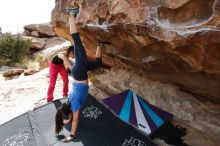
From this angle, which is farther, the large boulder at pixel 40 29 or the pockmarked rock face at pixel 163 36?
the large boulder at pixel 40 29

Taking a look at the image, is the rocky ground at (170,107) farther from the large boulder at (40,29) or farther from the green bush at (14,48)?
the large boulder at (40,29)

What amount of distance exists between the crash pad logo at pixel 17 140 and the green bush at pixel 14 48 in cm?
1352

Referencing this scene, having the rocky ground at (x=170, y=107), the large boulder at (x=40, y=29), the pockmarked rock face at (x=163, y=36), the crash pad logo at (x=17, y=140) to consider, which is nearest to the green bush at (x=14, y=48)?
the large boulder at (x=40, y=29)

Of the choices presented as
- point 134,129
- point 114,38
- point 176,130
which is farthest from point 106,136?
point 114,38

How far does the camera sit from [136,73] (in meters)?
5.77

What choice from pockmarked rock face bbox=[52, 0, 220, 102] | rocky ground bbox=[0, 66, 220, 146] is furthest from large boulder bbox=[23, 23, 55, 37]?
pockmarked rock face bbox=[52, 0, 220, 102]

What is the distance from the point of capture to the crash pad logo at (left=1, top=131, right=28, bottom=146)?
4758 mm

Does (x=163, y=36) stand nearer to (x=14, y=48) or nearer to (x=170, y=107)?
(x=170, y=107)

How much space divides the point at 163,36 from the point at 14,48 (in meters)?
16.2

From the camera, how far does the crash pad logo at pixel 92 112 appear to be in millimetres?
5195

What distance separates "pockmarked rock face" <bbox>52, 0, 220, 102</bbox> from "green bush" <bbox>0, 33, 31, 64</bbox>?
524 inches

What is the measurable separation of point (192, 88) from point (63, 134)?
7.08 ft

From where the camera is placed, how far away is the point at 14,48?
18.3 metres

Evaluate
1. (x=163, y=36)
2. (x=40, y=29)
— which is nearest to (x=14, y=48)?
(x=40, y=29)
